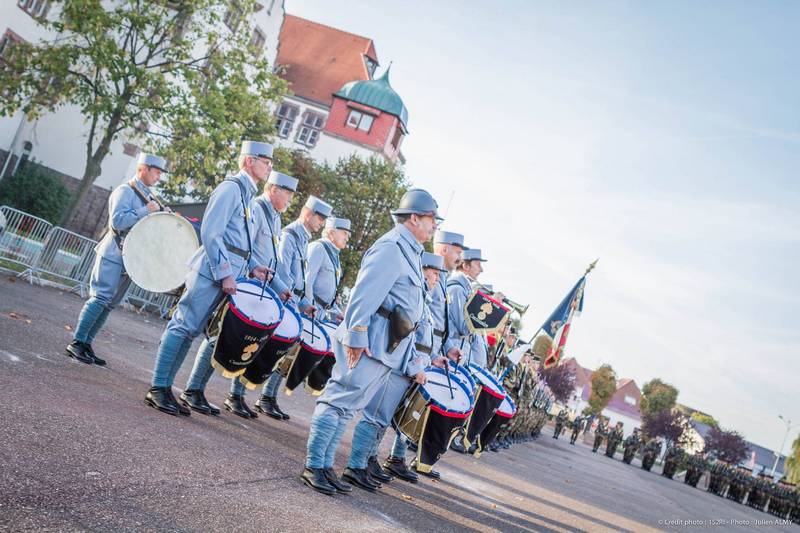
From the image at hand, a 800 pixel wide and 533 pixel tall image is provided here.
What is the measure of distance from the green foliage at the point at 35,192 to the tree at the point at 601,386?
283 ft

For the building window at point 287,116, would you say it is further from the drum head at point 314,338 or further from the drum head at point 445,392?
the drum head at point 445,392

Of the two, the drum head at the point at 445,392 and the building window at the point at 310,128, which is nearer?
the drum head at the point at 445,392

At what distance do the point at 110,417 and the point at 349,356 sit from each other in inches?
70.0

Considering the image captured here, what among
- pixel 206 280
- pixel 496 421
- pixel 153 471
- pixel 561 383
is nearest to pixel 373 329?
pixel 206 280

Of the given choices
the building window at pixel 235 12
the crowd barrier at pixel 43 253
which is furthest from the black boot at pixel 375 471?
the building window at pixel 235 12

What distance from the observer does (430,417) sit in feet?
24.8

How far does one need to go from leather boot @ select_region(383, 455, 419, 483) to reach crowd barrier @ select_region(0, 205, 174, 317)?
1008cm

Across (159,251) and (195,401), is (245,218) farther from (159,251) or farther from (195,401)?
(195,401)

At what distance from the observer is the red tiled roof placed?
65.4 m

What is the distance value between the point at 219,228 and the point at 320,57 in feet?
206

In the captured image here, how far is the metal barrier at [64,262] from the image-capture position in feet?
54.7

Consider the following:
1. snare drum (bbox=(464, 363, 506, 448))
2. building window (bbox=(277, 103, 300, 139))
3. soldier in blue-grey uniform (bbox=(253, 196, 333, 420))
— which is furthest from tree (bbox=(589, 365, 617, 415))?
soldier in blue-grey uniform (bbox=(253, 196, 333, 420))

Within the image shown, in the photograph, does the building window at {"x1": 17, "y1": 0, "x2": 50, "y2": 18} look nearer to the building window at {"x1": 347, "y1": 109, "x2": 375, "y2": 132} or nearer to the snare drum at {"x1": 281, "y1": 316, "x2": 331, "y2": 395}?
the snare drum at {"x1": 281, "y1": 316, "x2": 331, "y2": 395}

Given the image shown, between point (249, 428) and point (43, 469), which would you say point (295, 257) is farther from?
point (43, 469)
